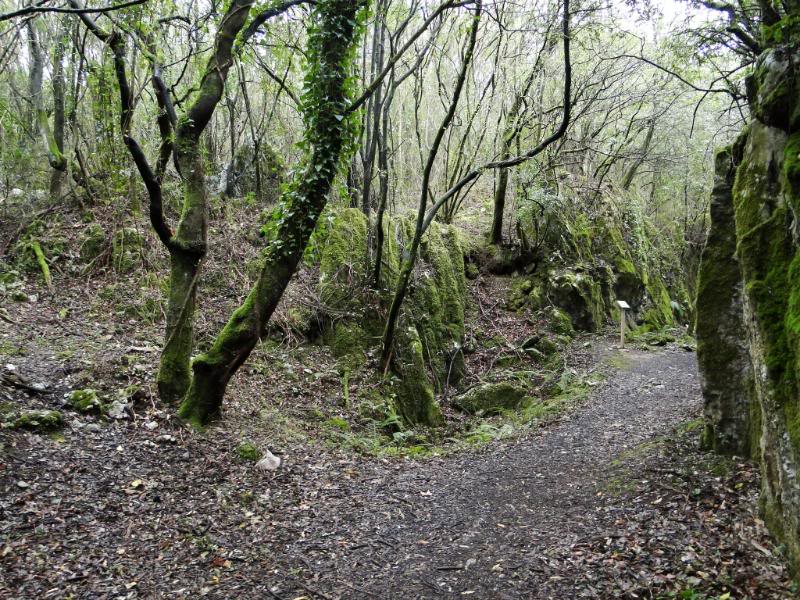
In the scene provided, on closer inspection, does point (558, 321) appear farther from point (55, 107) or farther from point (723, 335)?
point (55, 107)

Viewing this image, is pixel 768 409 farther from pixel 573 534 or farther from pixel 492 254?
pixel 492 254

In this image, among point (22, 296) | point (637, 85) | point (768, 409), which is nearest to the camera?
point (768, 409)

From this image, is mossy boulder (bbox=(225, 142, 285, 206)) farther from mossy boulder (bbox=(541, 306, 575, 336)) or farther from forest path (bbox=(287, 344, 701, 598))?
forest path (bbox=(287, 344, 701, 598))

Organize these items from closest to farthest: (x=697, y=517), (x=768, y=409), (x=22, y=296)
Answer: (x=768, y=409)
(x=697, y=517)
(x=22, y=296)

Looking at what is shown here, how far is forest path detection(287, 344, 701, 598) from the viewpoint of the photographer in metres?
3.68

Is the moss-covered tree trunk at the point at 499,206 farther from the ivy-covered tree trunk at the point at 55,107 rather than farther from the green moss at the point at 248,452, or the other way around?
the ivy-covered tree trunk at the point at 55,107

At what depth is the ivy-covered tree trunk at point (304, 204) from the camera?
5531 millimetres

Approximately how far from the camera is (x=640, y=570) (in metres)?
3.31

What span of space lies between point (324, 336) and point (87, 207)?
5.39 meters

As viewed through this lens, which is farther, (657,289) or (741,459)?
(657,289)

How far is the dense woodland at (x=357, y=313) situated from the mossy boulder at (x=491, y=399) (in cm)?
5

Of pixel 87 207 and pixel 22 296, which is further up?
pixel 87 207

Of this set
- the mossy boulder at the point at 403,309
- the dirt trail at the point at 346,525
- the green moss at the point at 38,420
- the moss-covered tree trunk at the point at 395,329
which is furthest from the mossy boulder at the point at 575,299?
the green moss at the point at 38,420

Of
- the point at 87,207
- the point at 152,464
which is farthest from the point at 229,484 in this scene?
the point at 87,207
